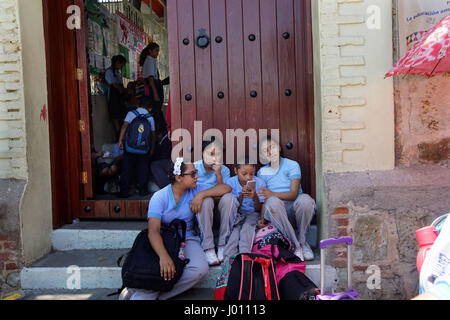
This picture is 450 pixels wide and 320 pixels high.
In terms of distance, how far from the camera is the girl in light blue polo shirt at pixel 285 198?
325 cm

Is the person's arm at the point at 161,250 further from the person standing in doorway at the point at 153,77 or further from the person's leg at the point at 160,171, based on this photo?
the person standing in doorway at the point at 153,77

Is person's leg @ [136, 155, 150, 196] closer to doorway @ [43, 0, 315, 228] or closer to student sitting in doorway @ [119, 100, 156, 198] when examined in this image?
student sitting in doorway @ [119, 100, 156, 198]

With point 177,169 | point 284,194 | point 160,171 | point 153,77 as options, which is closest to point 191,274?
point 177,169

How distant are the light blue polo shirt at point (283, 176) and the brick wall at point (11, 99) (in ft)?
6.98

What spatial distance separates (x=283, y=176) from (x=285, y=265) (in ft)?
3.12

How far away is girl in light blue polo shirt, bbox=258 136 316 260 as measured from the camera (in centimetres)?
325

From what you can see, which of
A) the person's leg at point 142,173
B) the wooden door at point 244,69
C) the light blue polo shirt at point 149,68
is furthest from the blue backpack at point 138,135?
the light blue polo shirt at point 149,68

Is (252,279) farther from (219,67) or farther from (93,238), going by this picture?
(219,67)

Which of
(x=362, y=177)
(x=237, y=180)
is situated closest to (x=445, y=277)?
(x=362, y=177)

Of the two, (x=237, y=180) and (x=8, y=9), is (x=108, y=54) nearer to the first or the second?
(x=8, y=9)

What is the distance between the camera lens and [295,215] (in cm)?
335

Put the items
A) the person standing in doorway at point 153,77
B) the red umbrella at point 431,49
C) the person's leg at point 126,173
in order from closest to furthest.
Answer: the red umbrella at point 431,49 < the person's leg at point 126,173 < the person standing in doorway at point 153,77

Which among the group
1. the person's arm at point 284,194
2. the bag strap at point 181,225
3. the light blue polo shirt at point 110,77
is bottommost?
the bag strap at point 181,225

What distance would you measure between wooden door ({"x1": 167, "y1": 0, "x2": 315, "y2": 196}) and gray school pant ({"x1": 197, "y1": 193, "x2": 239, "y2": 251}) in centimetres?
84
